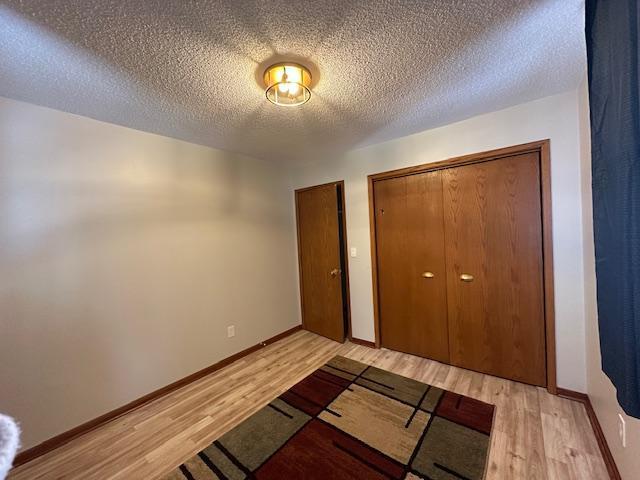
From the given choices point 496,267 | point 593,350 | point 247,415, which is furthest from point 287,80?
point 593,350

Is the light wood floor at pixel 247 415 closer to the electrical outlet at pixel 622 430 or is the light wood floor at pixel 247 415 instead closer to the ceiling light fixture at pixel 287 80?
the electrical outlet at pixel 622 430

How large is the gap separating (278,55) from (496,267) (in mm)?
2212

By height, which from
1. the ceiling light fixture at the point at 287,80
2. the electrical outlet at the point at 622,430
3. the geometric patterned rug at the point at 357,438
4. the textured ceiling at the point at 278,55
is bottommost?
the geometric patterned rug at the point at 357,438

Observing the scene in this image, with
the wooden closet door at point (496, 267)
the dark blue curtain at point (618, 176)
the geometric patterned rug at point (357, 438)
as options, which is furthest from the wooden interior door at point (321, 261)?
the dark blue curtain at point (618, 176)

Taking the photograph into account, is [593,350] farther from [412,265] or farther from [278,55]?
[278,55]

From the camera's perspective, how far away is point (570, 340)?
71.9 inches

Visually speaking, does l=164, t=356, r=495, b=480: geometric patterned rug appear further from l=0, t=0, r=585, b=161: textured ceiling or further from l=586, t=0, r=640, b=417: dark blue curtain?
l=0, t=0, r=585, b=161: textured ceiling

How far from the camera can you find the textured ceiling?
3.37 ft

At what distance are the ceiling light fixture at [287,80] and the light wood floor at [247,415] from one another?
88.4 inches

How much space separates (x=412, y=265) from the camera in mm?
2494

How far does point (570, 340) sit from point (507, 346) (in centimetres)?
40

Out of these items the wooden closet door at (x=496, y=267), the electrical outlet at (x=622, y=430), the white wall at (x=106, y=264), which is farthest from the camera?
the wooden closet door at (x=496, y=267)

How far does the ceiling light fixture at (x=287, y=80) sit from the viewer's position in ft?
4.40

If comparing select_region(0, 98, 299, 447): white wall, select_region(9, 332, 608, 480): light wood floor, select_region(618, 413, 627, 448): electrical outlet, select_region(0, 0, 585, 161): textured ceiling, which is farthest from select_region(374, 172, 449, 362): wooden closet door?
select_region(0, 98, 299, 447): white wall
